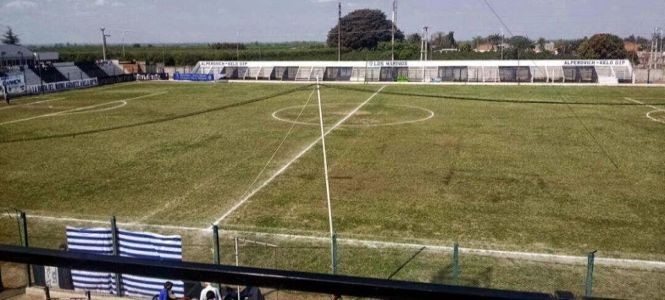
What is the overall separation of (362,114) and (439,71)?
34360 millimetres

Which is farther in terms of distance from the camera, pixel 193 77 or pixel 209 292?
pixel 193 77

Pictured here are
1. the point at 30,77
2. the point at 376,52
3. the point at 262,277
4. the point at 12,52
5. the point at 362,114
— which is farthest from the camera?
the point at 376,52

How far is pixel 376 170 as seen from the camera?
87.6ft

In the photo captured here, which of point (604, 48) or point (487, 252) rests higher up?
point (604, 48)

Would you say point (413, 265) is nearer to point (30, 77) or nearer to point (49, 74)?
point (30, 77)

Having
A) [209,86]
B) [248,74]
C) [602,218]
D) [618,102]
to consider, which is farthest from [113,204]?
[248,74]

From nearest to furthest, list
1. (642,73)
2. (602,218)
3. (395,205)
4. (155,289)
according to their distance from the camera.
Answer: (155,289), (602,218), (395,205), (642,73)

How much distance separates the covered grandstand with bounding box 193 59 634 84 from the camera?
233 feet

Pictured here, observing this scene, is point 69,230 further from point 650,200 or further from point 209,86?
point 209,86

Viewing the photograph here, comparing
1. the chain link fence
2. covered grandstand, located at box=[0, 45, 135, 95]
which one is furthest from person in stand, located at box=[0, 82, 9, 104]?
the chain link fence

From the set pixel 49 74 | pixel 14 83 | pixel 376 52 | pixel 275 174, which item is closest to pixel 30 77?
pixel 49 74

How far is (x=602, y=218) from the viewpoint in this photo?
19359mm

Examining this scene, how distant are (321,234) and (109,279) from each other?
691 cm

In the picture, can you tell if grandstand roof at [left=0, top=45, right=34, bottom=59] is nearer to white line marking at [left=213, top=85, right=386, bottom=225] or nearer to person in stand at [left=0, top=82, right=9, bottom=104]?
person in stand at [left=0, top=82, right=9, bottom=104]
